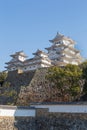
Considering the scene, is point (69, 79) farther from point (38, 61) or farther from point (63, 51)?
point (63, 51)

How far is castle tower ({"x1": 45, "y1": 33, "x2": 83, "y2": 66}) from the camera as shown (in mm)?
30616

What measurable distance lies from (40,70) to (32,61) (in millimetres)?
10766

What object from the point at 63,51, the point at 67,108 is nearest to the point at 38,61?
the point at 63,51

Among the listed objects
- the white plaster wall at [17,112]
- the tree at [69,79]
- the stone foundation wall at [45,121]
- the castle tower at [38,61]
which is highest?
the castle tower at [38,61]

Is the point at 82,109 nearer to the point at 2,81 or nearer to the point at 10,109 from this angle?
the point at 10,109

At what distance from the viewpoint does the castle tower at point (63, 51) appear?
30.6 metres

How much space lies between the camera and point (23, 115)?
12703mm

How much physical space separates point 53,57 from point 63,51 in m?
1.44

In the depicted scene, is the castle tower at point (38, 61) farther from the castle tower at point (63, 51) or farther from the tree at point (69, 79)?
the tree at point (69, 79)

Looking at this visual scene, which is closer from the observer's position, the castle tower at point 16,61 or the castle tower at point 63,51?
the castle tower at point 63,51

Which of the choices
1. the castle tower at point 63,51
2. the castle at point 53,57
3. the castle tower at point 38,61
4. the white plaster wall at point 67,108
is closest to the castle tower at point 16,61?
the castle at point 53,57

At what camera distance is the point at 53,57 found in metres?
31.8

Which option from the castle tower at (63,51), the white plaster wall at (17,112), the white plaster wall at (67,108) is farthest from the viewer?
the castle tower at (63,51)

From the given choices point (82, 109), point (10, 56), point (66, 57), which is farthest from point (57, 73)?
point (10, 56)
